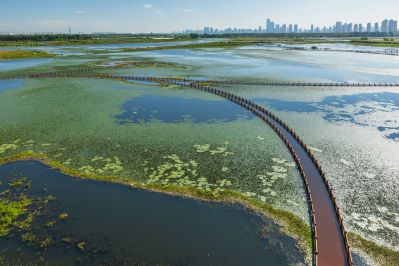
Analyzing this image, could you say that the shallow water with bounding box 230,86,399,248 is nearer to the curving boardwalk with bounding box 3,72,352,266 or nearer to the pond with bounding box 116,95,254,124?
the curving boardwalk with bounding box 3,72,352,266

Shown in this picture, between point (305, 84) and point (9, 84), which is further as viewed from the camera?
point (9, 84)

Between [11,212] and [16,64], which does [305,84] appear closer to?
[11,212]

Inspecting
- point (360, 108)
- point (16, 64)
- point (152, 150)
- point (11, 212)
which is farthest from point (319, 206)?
point (16, 64)

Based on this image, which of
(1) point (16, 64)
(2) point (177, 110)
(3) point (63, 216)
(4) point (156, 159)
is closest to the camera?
(3) point (63, 216)

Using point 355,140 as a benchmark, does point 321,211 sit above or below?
below

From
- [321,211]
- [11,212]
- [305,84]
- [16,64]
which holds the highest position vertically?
[16,64]

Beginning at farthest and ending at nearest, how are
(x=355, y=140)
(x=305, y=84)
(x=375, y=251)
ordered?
1. (x=305, y=84)
2. (x=355, y=140)
3. (x=375, y=251)

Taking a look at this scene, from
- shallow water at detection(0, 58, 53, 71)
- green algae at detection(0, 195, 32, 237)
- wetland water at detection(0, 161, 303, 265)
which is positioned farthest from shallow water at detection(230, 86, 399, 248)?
shallow water at detection(0, 58, 53, 71)

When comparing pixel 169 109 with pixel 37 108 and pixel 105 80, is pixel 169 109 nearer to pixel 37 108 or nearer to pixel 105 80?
pixel 37 108

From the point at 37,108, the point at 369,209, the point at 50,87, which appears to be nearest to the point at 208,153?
the point at 369,209
